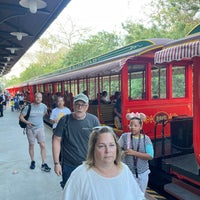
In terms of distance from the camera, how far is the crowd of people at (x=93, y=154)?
1578 mm

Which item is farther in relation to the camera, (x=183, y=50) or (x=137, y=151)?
(x=183, y=50)

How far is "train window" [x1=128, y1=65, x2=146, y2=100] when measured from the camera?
20.4 feet

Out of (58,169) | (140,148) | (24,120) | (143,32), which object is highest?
(143,32)

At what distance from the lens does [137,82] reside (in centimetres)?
637

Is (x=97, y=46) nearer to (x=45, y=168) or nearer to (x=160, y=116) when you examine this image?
(x=160, y=116)

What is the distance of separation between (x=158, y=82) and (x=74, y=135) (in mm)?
4118

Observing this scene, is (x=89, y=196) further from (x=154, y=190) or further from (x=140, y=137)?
(x=154, y=190)

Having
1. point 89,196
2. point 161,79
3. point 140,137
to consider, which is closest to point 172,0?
point 161,79

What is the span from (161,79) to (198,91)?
2.72 metres

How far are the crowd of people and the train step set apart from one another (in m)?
0.97

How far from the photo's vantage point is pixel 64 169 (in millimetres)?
3111

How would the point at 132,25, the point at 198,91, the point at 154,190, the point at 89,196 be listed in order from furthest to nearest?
the point at 132,25
the point at 154,190
the point at 198,91
the point at 89,196

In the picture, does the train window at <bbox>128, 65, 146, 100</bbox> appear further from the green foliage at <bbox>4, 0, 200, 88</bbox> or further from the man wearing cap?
the green foliage at <bbox>4, 0, 200, 88</bbox>

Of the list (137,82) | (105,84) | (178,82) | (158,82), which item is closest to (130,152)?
(137,82)
